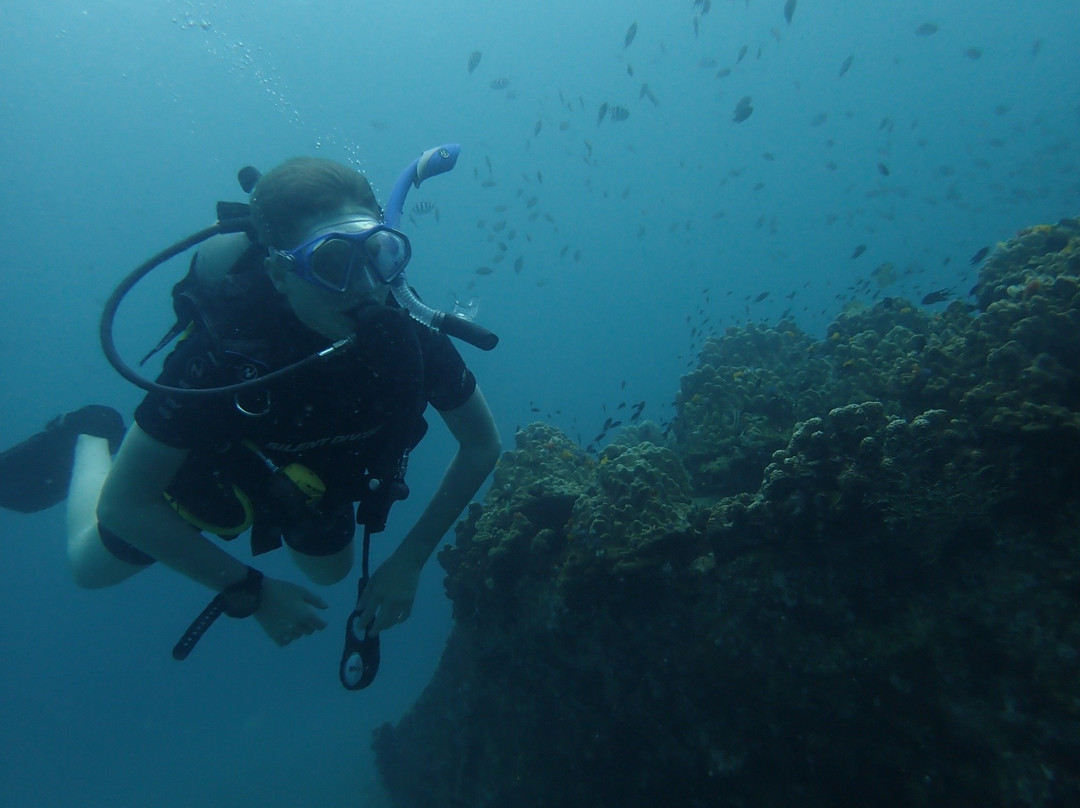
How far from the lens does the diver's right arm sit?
2209 millimetres

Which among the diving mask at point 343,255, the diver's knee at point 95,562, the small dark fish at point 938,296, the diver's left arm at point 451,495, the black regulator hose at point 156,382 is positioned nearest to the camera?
the black regulator hose at point 156,382

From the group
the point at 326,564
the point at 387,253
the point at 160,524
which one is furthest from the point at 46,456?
the point at 387,253

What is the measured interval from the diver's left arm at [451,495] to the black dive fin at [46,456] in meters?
3.86

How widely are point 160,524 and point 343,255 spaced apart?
4.65 ft

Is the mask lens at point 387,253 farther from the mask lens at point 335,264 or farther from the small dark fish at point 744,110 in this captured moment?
the small dark fish at point 744,110

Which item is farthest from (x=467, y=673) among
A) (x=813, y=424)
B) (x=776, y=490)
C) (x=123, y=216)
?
(x=123, y=216)

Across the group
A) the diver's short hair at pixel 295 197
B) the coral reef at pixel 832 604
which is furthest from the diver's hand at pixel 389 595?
the coral reef at pixel 832 604

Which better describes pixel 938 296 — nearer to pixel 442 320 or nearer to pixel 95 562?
pixel 442 320

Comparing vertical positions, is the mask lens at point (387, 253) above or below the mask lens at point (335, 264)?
above

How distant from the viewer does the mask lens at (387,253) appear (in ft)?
7.78

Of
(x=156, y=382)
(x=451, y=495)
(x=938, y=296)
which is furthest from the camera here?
(x=938, y=296)

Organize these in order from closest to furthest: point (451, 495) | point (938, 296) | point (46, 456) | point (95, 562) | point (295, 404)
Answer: point (295, 404), point (451, 495), point (95, 562), point (46, 456), point (938, 296)

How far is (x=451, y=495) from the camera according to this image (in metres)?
3.27

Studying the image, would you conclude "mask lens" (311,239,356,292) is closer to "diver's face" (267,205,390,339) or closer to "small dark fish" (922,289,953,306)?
"diver's face" (267,205,390,339)
